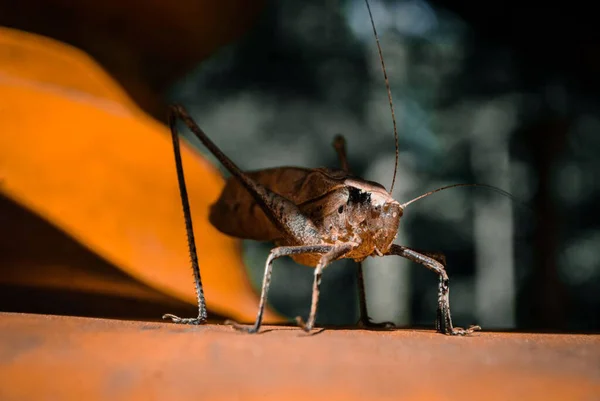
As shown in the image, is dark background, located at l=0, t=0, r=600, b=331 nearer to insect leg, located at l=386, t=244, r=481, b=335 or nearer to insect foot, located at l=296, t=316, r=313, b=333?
insect leg, located at l=386, t=244, r=481, b=335

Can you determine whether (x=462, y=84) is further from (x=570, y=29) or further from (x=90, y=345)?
(x=90, y=345)

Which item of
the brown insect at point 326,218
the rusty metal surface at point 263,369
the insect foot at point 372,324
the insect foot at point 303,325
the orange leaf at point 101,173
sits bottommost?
the rusty metal surface at point 263,369

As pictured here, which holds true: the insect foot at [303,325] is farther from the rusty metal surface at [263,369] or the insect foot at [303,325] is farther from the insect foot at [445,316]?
the insect foot at [445,316]

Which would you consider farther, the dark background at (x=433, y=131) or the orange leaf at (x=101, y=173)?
the dark background at (x=433, y=131)

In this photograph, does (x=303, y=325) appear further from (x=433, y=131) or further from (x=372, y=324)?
(x=433, y=131)

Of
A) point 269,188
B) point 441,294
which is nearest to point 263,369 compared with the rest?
point 441,294

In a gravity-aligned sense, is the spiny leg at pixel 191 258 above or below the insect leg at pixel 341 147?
below

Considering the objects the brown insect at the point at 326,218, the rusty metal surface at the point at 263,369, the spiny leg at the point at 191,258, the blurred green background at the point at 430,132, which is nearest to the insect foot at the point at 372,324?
the brown insect at the point at 326,218

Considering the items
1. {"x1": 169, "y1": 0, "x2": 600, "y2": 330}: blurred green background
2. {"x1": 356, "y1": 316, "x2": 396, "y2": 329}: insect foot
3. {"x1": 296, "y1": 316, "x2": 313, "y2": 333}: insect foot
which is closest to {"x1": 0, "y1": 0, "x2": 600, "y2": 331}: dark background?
{"x1": 169, "y1": 0, "x2": 600, "y2": 330}: blurred green background
